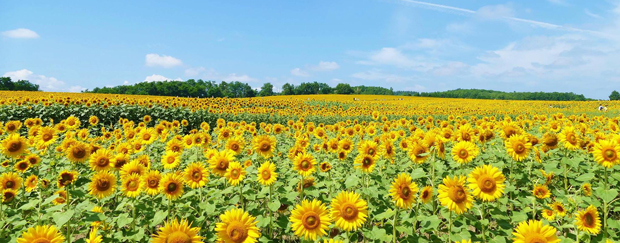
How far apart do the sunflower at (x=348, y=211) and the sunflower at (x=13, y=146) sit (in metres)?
4.44

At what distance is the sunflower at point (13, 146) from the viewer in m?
4.16

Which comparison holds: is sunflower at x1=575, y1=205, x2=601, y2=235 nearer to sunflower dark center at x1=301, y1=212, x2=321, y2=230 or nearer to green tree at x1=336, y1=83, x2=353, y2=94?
sunflower dark center at x1=301, y1=212, x2=321, y2=230

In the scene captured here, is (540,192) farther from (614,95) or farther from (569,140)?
(614,95)

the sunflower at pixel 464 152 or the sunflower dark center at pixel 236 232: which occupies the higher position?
the sunflower at pixel 464 152

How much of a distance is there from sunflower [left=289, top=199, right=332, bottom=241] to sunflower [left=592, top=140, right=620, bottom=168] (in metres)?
3.35

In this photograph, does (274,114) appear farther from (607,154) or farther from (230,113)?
(607,154)

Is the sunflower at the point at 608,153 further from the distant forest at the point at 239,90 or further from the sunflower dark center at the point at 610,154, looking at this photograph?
the distant forest at the point at 239,90

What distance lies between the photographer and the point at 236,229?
2285 millimetres

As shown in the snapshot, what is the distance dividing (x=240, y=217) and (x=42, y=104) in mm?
17978

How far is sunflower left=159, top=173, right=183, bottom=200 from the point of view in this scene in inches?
125

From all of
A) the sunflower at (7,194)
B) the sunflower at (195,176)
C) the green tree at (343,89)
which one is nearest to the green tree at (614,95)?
the green tree at (343,89)

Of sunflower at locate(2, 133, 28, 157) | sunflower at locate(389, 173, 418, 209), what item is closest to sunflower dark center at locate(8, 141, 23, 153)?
sunflower at locate(2, 133, 28, 157)

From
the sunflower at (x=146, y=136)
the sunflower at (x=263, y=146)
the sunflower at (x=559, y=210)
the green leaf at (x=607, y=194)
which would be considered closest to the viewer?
the green leaf at (x=607, y=194)

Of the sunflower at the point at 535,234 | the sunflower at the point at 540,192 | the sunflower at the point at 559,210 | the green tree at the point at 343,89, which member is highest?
the green tree at the point at 343,89
